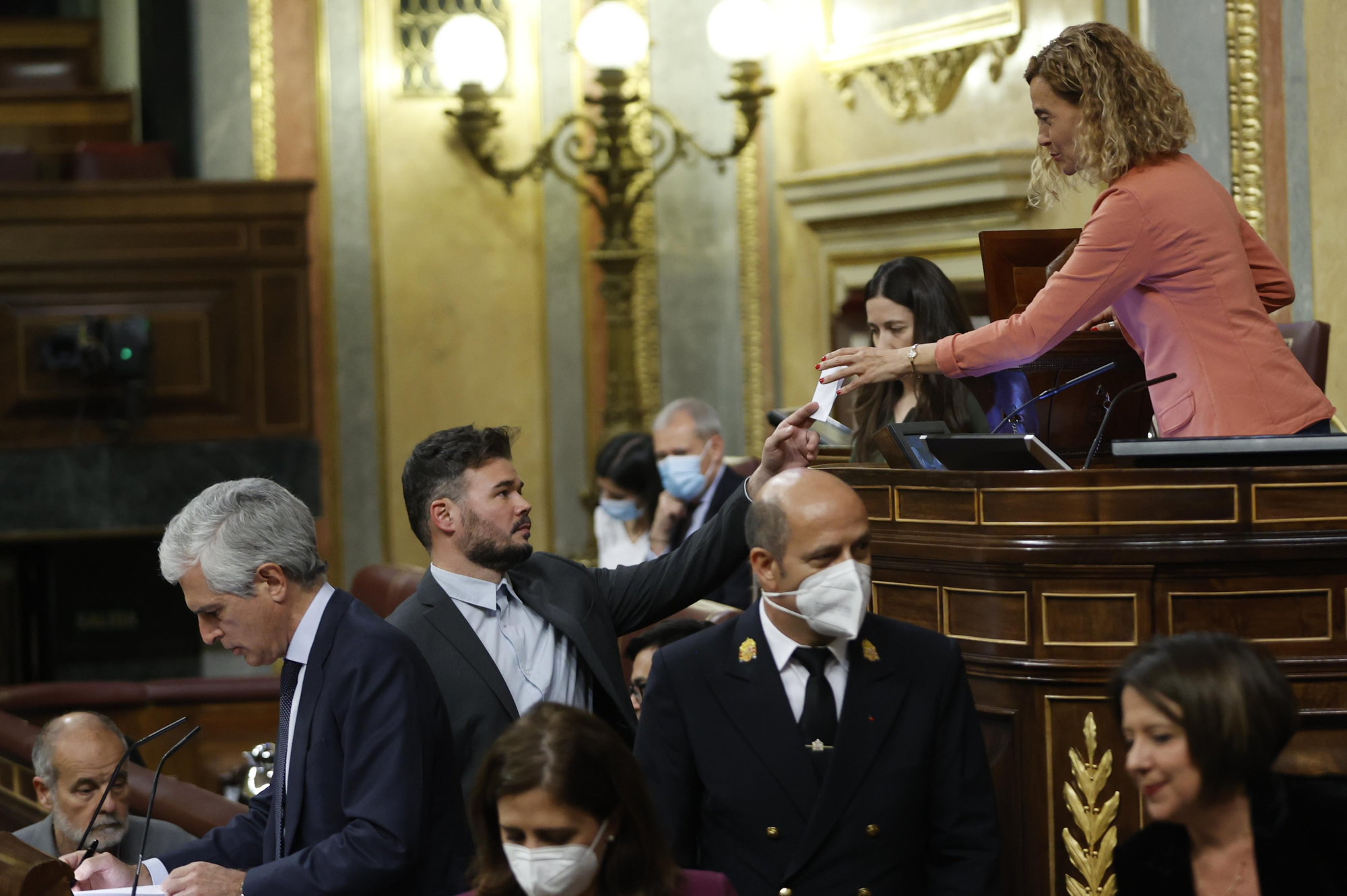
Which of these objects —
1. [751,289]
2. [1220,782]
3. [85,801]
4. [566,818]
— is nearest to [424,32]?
[751,289]

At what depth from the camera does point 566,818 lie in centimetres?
215

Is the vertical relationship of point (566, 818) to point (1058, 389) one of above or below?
below

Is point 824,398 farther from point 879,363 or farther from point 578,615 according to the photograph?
point 578,615

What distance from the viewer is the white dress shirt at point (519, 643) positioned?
3.24m

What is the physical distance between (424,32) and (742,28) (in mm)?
1812

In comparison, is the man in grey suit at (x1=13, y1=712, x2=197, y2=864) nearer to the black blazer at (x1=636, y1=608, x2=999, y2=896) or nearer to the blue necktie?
the blue necktie

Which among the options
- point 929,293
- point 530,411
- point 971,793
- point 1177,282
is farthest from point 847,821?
point 530,411

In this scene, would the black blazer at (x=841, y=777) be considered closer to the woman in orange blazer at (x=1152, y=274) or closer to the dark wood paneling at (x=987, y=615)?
the dark wood paneling at (x=987, y=615)

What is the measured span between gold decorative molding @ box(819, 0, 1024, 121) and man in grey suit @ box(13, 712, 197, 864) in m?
4.38

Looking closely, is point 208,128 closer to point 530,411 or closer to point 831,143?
point 530,411

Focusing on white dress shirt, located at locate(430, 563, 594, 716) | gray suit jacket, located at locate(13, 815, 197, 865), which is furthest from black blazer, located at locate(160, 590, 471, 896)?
gray suit jacket, located at locate(13, 815, 197, 865)

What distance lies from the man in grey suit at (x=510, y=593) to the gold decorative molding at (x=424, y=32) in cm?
514

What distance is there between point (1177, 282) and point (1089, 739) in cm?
92

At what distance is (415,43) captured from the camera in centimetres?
823
